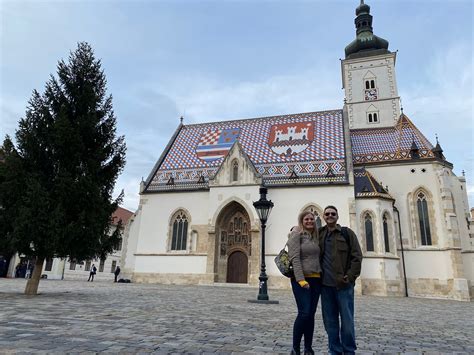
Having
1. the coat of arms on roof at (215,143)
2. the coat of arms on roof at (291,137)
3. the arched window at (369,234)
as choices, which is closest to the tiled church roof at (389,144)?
the coat of arms on roof at (291,137)

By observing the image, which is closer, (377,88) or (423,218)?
(423,218)

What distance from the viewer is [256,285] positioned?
2308 centimetres

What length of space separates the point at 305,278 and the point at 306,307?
1.13 ft

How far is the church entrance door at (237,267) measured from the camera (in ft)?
82.9

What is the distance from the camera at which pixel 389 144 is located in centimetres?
2811

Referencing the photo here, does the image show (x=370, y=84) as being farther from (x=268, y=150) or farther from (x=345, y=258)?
(x=345, y=258)

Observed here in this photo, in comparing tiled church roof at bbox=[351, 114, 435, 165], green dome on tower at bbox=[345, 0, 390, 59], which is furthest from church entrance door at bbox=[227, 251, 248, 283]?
green dome on tower at bbox=[345, 0, 390, 59]

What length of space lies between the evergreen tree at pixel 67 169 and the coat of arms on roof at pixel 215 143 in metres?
16.1

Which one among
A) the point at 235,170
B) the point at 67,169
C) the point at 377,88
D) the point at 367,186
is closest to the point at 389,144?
the point at 367,186

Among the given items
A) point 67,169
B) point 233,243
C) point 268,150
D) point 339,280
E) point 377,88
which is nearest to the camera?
point 339,280

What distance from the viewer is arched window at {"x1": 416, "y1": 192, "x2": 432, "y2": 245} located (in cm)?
2409

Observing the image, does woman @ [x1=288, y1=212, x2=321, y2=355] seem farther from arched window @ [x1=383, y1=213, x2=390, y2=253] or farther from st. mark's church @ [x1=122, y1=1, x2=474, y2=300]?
arched window @ [x1=383, y1=213, x2=390, y2=253]

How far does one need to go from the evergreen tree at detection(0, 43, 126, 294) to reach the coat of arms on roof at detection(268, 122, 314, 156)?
54.7 ft

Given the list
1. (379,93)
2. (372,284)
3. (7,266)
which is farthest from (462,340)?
(379,93)
